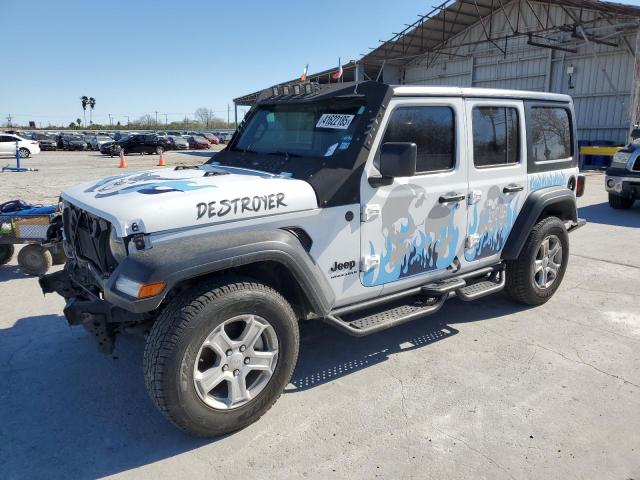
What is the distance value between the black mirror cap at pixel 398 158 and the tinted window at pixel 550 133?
1987 millimetres

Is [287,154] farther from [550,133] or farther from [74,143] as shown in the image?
[74,143]

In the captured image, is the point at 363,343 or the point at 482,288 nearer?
the point at 363,343

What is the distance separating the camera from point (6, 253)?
6.16 m

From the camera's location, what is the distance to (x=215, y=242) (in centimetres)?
274

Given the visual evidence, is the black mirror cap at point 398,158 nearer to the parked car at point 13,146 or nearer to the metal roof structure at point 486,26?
the metal roof structure at point 486,26

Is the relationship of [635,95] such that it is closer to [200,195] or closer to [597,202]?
[597,202]

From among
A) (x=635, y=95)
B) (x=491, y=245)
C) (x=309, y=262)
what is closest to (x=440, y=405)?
Result: (x=309, y=262)

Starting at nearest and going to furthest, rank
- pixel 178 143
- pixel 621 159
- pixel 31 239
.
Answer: pixel 31 239, pixel 621 159, pixel 178 143

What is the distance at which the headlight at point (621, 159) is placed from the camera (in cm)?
1039

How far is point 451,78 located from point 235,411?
29.8 metres

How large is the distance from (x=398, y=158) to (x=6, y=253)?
17.5 ft

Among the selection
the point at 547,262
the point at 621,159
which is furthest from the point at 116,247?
the point at 621,159

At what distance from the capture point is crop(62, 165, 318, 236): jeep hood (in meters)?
2.69

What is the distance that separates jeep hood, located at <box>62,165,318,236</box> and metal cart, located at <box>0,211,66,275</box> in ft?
7.97
